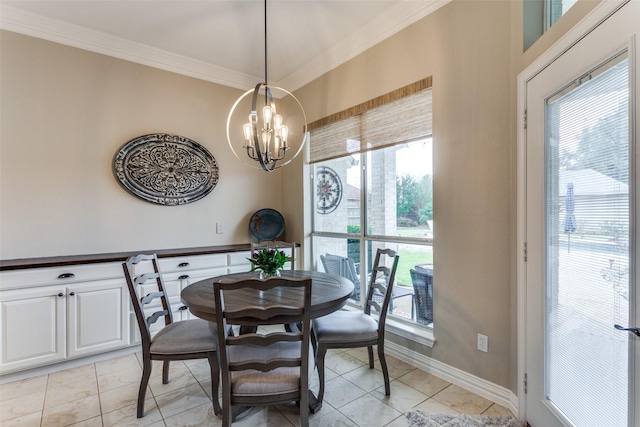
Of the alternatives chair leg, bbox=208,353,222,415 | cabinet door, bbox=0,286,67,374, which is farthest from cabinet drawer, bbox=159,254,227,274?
chair leg, bbox=208,353,222,415

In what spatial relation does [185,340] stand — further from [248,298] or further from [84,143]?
[84,143]

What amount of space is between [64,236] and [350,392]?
2858 mm

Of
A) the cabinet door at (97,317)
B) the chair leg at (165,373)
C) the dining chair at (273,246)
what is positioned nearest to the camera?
the chair leg at (165,373)

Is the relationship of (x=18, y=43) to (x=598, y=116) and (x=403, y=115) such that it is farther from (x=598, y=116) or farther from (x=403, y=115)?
(x=598, y=116)

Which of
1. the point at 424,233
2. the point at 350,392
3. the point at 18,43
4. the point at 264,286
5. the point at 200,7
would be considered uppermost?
the point at 200,7

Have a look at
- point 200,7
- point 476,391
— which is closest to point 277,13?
point 200,7

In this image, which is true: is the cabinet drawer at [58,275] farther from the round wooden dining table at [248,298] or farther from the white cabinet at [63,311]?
the round wooden dining table at [248,298]

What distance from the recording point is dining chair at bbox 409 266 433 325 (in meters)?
2.51

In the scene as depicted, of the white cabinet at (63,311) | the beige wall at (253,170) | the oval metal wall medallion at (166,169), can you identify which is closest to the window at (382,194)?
the beige wall at (253,170)

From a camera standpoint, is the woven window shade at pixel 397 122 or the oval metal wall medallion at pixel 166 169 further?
the oval metal wall medallion at pixel 166 169

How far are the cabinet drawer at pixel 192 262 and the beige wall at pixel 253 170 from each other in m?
0.46

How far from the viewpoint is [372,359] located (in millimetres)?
2453

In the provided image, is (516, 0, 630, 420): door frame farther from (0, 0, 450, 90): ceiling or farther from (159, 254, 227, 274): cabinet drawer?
(159, 254, 227, 274): cabinet drawer

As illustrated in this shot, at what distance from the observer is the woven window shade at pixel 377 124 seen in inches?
95.4
